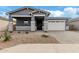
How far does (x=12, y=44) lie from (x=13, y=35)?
0.48 m

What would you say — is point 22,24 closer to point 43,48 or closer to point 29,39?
point 29,39

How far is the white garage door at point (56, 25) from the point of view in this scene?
369 inches

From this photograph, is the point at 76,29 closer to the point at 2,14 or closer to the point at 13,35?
the point at 13,35

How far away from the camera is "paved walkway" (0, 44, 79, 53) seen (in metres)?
8.52

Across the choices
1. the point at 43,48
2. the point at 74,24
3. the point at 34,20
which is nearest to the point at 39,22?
the point at 34,20

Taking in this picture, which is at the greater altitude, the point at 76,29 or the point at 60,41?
the point at 76,29

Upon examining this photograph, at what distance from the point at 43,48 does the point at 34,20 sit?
5.23 feet

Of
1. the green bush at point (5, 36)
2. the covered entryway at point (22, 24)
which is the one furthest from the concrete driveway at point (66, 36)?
the green bush at point (5, 36)

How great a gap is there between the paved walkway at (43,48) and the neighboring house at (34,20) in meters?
0.88

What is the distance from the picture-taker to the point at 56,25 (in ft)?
31.7

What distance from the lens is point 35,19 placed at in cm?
940

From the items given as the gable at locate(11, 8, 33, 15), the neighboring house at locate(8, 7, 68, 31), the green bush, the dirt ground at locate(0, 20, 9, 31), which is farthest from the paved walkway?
the gable at locate(11, 8, 33, 15)

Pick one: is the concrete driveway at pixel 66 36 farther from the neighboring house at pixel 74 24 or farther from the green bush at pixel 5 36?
the green bush at pixel 5 36
